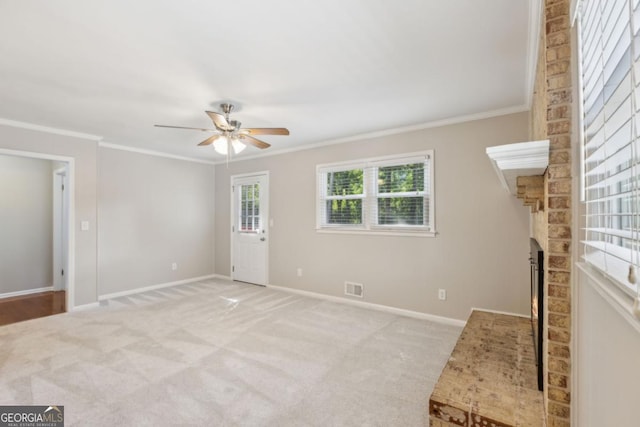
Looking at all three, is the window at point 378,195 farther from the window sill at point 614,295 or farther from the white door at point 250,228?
the window sill at point 614,295

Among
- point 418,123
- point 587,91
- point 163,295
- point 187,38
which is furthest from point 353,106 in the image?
point 163,295

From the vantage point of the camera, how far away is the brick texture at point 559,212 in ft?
4.07

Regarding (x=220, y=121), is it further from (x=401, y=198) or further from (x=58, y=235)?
(x=58, y=235)

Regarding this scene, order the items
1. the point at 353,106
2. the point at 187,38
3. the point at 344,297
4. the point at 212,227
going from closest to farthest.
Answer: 1. the point at 187,38
2. the point at 353,106
3. the point at 344,297
4. the point at 212,227

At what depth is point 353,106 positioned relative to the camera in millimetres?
3229

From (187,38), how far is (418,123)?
272 centimetres

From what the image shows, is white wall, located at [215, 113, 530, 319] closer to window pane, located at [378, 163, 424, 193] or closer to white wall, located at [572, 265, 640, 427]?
window pane, located at [378, 163, 424, 193]

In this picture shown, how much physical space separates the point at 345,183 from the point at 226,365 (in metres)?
2.85

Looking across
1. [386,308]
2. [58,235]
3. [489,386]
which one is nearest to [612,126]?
[489,386]

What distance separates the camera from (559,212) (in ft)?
4.12

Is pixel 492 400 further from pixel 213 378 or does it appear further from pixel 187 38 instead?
pixel 187 38

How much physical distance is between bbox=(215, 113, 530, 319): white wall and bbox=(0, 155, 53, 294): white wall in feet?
14.1

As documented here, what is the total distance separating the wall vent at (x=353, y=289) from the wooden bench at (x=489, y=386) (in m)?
1.99
